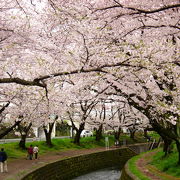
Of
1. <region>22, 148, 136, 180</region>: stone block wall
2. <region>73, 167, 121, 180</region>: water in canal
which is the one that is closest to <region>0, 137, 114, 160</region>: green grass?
<region>22, 148, 136, 180</region>: stone block wall

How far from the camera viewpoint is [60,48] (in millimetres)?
11180

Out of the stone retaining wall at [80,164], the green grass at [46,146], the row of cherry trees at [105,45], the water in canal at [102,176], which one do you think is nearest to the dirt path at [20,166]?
the stone retaining wall at [80,164]

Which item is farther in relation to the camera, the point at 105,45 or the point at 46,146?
the point at 46,146

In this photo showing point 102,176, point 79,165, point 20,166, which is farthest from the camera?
point 79,165

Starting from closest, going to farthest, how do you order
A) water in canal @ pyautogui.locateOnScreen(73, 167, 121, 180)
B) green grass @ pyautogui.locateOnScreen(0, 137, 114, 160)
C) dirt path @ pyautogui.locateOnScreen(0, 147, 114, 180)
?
dirt path @ pyautogui.locateOnScreen(0, 147, 114, 180), water in canal @ pyautogui.locateOnScreen(73, 167, 121, 180), green grass @ pyautogui.locateOnScreen(0, 137, 114, 160)

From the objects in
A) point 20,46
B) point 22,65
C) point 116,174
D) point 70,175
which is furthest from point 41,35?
point 116,174

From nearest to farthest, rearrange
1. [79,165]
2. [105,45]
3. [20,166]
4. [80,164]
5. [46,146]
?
[105,45]
[20,166]
[79,165]
[80,164]
[46,146]

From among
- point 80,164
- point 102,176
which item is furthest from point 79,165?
point 102,176

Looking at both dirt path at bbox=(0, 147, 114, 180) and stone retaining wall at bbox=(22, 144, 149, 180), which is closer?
dirt path at bbox=(0, 147, 114, 180)

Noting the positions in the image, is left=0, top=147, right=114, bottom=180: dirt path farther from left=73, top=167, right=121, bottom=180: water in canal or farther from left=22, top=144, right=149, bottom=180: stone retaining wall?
left=73, top=167, right=121, bottom=180: water in canal

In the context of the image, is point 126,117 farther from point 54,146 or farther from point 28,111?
point 28,111

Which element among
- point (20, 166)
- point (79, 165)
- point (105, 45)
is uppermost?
point (105, 45)

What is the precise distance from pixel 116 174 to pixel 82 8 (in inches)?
692

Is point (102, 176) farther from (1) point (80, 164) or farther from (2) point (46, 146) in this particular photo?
(2) point (46, 146)
